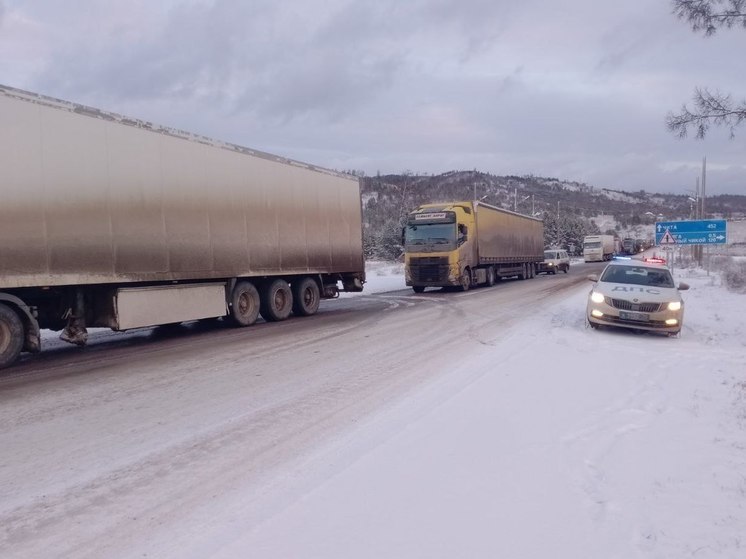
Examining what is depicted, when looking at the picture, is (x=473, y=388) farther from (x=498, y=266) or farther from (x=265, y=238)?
(x=498, y=266)

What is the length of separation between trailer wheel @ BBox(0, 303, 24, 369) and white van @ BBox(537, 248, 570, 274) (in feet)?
132

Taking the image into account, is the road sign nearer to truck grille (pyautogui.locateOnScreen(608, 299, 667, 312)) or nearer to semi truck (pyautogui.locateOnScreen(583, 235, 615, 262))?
truck grille (pyautogui.locateOnScreen(608, 299, 667, 312))

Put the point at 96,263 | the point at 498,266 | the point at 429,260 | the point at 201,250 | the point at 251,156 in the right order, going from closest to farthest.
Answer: the point at 96,263 < the point at 201,250 < the point at 251,156 < the point at 429,260 < the point at 498,266

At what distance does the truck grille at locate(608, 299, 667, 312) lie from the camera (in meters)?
12.1

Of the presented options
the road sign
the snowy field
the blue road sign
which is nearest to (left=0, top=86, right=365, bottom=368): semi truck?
the snowy field

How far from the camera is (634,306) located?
40.0ft

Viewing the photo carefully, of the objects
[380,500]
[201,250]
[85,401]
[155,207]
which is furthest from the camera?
[201,250]

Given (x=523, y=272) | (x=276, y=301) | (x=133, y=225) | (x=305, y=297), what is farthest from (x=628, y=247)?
(x=133, y=225)

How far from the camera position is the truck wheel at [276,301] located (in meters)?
15.3

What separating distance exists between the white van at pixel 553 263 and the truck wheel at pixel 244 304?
34235 millimetres

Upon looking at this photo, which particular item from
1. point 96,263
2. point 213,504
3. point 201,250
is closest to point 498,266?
point 201,250

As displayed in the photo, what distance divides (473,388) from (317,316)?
31.5 ft

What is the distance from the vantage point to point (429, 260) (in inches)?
979

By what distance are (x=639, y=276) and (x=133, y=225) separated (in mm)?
10717
